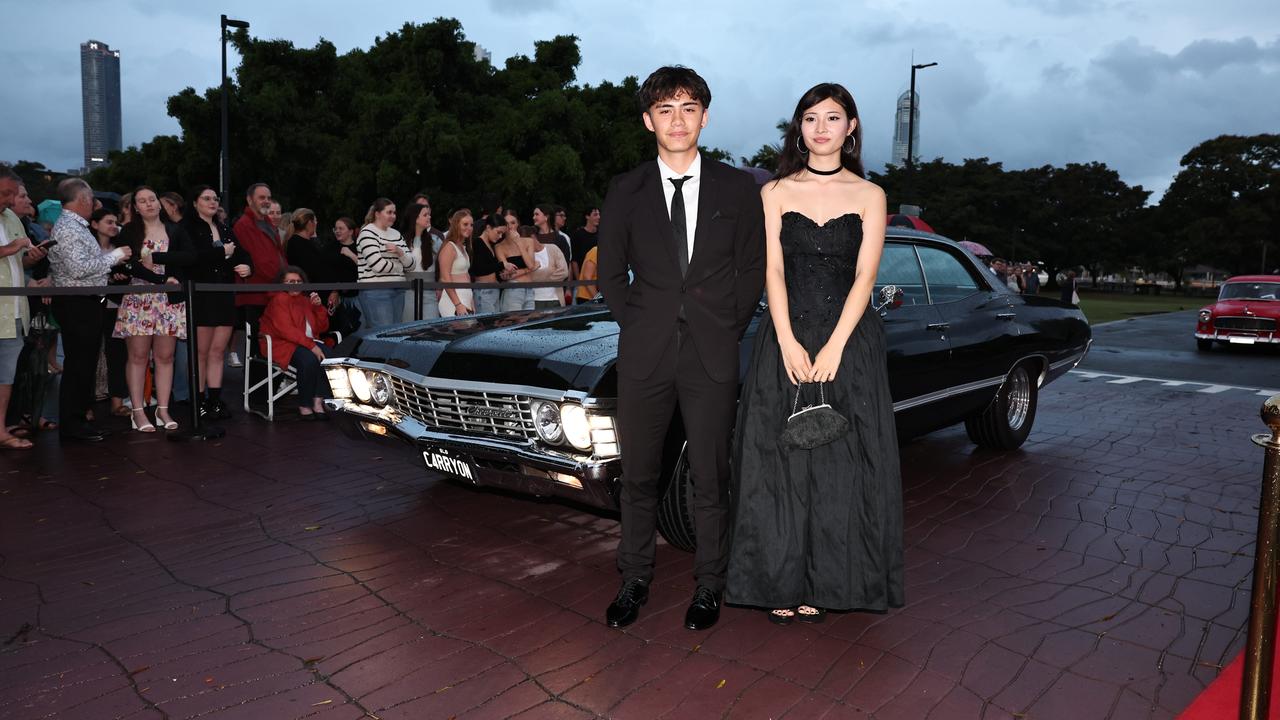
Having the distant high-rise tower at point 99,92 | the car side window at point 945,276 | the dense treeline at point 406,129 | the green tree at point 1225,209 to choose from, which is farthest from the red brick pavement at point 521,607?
the distant high-rise tower at point 99,92

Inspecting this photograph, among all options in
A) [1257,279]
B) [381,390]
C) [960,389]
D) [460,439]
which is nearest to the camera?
[460,439]

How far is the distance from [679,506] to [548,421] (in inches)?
25.2

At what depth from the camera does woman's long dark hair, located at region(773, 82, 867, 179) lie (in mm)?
3484

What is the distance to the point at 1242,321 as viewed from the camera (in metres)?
17.2

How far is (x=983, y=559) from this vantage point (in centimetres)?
450

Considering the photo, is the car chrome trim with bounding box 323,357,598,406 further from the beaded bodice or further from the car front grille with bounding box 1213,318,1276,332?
the car front grille with bounding box 1213,318,1276,332

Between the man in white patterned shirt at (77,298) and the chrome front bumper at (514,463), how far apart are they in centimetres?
Result: 331

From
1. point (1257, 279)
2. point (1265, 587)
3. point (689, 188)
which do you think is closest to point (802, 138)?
point (689, 188)

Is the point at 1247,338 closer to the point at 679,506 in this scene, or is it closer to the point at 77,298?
the point at 679,506

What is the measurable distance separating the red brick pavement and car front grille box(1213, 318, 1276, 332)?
12.9 m

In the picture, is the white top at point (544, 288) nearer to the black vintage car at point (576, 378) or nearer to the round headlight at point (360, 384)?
the black vintage car at point (576, 378)

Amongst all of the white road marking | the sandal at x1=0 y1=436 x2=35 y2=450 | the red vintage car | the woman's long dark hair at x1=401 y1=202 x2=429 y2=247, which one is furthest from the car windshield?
the sandal at x1=0 y1=436 x2=35 y2=450

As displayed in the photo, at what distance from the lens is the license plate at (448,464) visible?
4281 mm

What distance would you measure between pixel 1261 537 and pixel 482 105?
30928 mm
